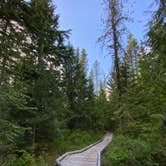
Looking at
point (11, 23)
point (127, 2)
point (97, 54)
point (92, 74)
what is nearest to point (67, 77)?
point (97, 54)

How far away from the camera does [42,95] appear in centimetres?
1309

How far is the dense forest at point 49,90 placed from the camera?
5.67m

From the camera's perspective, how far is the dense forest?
567 cm

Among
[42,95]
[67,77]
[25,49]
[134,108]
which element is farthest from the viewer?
[67,77]

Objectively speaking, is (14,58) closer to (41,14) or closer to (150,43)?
(41,14)

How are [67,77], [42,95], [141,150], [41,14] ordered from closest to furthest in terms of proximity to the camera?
[41,14], [141,150], [42,95], [67,77]

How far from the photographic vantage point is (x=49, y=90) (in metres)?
13.6

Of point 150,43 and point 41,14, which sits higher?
point 150,43

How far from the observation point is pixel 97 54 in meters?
16.1

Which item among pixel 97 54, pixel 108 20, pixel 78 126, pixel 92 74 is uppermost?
pixel 92 74

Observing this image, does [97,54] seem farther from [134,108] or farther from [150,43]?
[150,43]

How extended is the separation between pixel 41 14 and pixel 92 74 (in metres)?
46.7

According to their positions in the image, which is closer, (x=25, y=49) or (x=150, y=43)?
(x=25, y=49)

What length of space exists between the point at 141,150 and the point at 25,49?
554 centimetres
